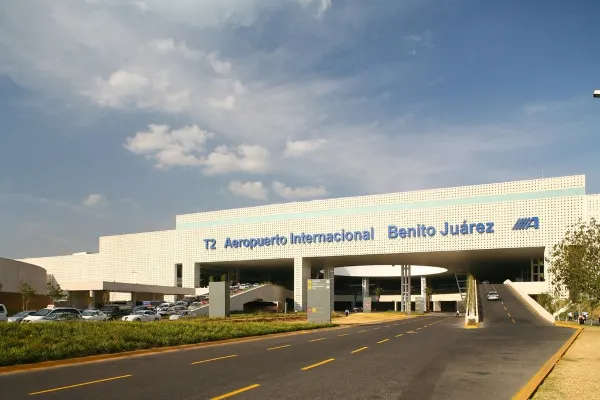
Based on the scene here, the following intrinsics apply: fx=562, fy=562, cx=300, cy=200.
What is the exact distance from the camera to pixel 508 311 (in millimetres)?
60250

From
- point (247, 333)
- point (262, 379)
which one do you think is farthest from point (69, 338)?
point (247, 333)

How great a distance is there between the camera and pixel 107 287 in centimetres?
8312

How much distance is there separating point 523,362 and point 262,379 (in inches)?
370

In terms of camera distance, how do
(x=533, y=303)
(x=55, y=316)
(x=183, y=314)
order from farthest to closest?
(x=533, y=303)
(x=183, y=314)
(x=55, y=316)

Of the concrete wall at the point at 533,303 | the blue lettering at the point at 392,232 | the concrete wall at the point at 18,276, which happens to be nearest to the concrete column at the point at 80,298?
the concrete wall at the point at 18,276

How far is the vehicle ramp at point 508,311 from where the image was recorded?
159ft

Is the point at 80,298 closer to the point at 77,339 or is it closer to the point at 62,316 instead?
the point at 62,316

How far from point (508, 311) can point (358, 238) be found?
1351 inches

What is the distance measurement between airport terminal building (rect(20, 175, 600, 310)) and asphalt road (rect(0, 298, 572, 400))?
201 ft

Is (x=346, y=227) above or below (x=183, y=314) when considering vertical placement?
above

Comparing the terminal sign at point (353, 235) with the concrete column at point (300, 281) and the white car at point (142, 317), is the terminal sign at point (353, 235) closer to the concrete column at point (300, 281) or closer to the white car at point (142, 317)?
the concrete column at point (300, 281)

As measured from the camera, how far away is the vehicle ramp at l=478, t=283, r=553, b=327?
48406 mm

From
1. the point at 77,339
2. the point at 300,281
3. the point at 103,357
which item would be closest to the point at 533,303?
the point at 300,281

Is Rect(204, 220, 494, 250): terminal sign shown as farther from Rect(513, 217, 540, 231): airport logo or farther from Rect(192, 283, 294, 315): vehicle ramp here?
Rect(192, 283, 294, 315): vehicle ramp
